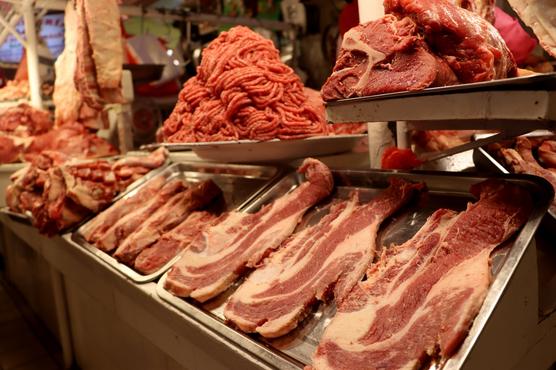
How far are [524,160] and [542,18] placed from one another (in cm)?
71

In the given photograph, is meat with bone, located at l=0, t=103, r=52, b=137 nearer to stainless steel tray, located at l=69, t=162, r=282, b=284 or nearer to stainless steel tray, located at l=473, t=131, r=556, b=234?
stainless steel tray, located at l=69, t=162, r=282, b=284

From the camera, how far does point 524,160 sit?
7.09 ft

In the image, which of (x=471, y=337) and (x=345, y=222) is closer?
(x=471, y=337)

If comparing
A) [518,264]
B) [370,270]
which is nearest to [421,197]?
[370,270]

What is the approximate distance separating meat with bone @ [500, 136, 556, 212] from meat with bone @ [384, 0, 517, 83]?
21.2 inches

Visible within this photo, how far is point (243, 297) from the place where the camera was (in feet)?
5.92

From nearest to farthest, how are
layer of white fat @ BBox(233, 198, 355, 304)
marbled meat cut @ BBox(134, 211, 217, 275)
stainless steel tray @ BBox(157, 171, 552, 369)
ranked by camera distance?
1. stainless steel tray @ BBox(157, 171, 552, 369)
2. layer of white fat @ BBox(233, 198, 355, 304)
3. marbled meat cut @ BBox(134, 211, 217, 275)

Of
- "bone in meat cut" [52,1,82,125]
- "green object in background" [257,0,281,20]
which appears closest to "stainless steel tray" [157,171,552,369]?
"bone in meat cut" [52,1,82,125]

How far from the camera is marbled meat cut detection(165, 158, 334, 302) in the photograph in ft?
6.64

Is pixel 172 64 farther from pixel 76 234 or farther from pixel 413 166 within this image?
pixel 413 166

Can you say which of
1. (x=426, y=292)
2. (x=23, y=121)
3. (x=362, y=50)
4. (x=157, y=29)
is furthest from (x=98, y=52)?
(x=157, y=29)

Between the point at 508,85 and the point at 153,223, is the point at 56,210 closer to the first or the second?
the point at 153,223

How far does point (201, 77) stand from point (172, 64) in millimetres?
6145

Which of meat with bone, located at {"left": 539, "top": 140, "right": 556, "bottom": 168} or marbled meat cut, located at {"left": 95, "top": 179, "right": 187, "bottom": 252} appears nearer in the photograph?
meat with bone, located at {"left": 539, "top": 140, "right": 556, "bottom": 168}
